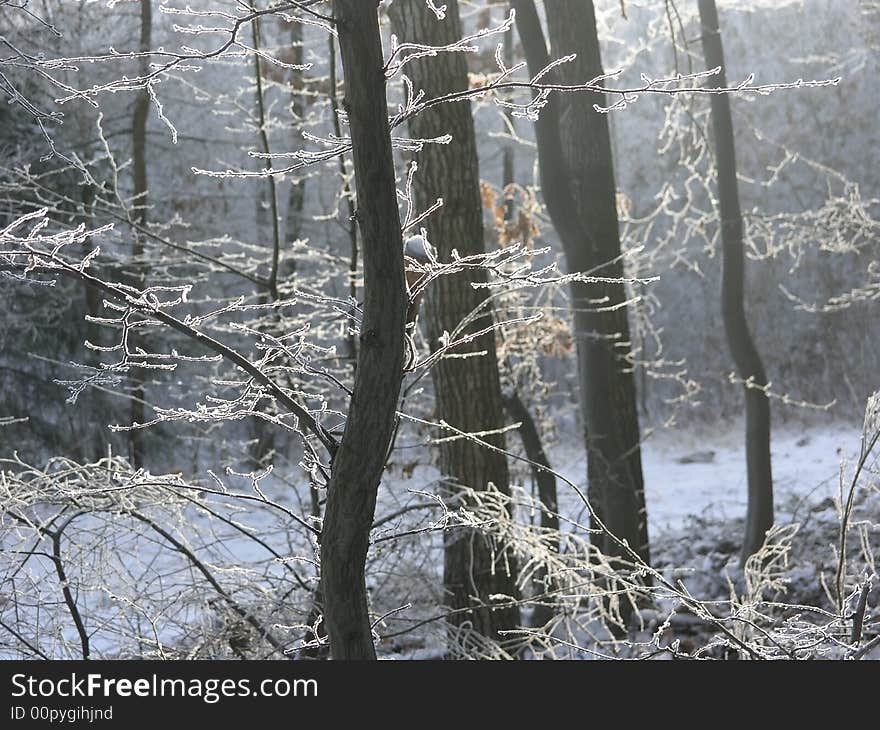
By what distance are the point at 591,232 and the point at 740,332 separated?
2506 mm

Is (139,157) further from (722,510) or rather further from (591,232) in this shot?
(722,510)

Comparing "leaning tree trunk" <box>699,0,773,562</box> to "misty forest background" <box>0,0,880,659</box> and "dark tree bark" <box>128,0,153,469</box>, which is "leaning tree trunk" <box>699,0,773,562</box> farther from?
"dark tree bark" <box>128,0,153,469</box>

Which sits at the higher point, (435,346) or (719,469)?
(435,346)

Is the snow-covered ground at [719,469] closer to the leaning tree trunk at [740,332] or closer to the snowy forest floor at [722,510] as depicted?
the snowy forest floor at [722,510]

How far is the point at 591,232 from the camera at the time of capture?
20.5 feet

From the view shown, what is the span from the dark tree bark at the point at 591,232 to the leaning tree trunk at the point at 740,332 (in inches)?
70.1

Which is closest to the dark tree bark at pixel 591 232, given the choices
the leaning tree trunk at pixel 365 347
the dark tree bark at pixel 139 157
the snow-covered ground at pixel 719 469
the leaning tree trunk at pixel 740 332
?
the leaning tree trunk at pixel 740 332

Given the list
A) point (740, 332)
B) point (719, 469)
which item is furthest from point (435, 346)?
point (719, 469)

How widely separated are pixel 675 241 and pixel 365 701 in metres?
16.5

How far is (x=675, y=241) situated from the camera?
1748cm

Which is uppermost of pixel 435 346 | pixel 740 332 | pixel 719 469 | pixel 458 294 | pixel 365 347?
pixel 458 294

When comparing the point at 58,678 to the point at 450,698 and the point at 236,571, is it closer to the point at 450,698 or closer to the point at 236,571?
the point at 450,698


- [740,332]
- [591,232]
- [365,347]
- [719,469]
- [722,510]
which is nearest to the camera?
[365,347]

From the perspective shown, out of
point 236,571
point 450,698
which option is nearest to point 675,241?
point 236,571
